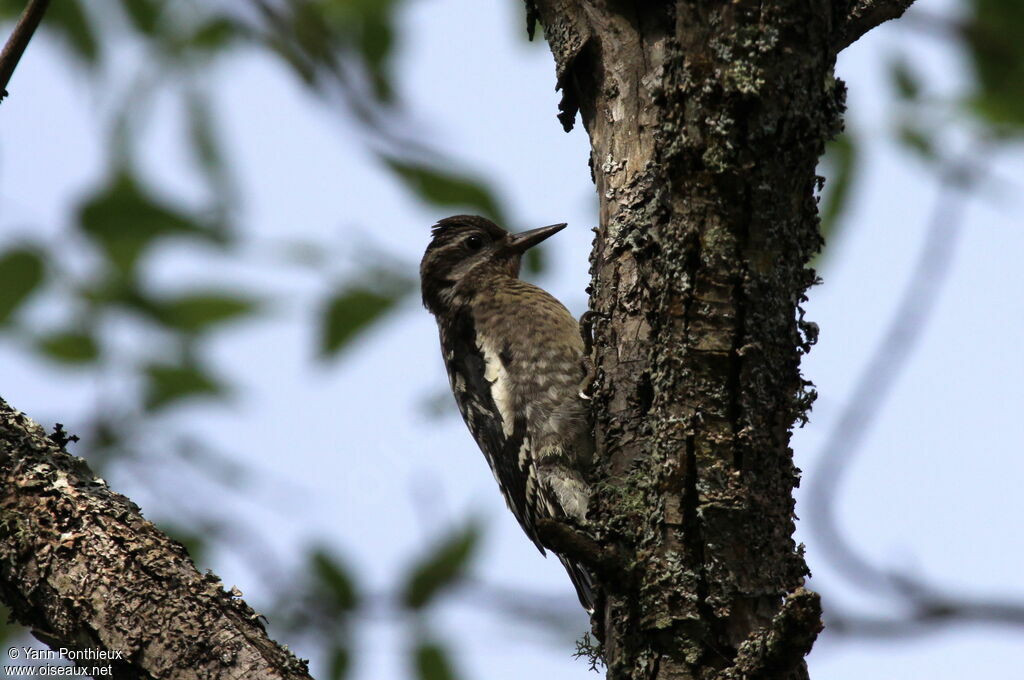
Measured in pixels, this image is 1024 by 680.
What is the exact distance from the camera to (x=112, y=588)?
7.06 feet

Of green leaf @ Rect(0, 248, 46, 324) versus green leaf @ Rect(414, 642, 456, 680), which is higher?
green leaf @ Rect(0, 248, 46, 324)

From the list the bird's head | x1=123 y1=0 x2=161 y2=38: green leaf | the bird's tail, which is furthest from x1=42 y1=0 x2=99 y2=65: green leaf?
the bird's head

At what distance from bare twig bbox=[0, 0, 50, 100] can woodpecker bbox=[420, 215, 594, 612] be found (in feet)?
6.73

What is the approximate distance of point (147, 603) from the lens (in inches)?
84.2

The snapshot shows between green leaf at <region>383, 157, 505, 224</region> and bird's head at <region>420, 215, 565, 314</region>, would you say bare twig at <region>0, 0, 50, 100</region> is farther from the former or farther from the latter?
bird's head at <region>420, 215, 565, 314</region>

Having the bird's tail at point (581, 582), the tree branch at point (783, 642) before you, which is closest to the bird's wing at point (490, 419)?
the bird's tail at point (581, 582)

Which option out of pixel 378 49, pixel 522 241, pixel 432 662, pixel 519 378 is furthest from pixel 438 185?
pixel 522 241

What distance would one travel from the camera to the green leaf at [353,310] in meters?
2.50

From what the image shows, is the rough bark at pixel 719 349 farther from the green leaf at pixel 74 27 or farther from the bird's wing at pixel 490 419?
the bird's wing at pixel 490 419

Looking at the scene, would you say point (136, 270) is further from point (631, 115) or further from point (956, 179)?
point (956, 179)

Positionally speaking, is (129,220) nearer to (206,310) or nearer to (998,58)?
(206,310)

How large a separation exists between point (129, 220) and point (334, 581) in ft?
3.59

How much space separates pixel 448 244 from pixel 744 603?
3.29 meters

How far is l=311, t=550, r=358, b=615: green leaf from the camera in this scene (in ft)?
8.76
